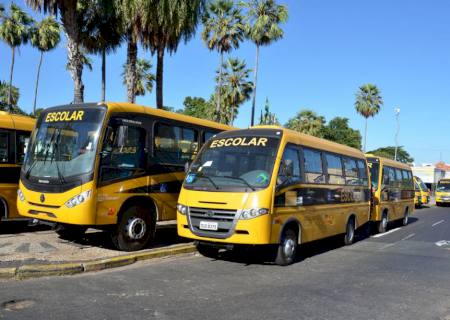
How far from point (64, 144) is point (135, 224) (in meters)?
2.15

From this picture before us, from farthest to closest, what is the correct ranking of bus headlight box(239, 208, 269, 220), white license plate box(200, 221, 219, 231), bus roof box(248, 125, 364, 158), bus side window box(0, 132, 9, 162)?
bus side window box(0, 132, 9, 162) → bus roof box(248, 125, 364, 158) → white license plate box(200, 221, 219, 231) → bus headlight box(239, 208, 269, 220)

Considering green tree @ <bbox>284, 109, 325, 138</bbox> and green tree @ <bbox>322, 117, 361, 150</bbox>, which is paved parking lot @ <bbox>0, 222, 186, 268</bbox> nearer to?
green tree @ <bbox>284, 109, 325, 138</bbox>

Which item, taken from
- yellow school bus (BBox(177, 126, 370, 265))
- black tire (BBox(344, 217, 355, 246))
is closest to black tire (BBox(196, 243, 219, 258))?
yellow school bus (BBox(177, 126, 370, 265))

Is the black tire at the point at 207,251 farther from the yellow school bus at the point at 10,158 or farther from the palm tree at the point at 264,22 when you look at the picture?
the palm tree at the point at 264,22

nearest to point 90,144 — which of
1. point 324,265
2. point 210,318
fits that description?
point 210,318

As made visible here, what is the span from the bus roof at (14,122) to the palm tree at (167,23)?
7.02 m

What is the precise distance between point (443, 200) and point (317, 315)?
1318 inches

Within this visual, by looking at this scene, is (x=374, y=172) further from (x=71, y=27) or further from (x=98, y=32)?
(x=98, y=32)

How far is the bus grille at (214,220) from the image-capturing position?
8086mm

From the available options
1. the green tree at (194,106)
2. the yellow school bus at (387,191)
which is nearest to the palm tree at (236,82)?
the yellow school bus at (387,191)

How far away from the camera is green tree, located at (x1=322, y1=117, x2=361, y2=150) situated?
A: 82.1 metres

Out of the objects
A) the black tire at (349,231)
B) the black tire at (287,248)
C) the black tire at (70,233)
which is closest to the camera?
the black tire at (287,248)

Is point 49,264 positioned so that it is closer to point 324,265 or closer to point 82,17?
point 324,265

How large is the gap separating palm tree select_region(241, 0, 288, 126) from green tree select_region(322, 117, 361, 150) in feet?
161
